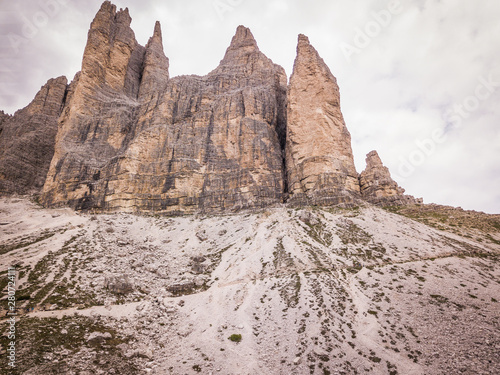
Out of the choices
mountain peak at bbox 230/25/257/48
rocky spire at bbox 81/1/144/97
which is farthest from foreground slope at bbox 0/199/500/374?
mountain peak at bbox 230/25/257/48

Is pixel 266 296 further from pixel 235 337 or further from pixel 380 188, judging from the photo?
pixel 380 188

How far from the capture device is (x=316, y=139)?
6347 cm

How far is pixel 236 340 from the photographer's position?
2455 centimetres

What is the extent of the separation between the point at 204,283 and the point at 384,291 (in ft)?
76.7

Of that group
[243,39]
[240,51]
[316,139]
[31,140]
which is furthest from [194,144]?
[243,39]

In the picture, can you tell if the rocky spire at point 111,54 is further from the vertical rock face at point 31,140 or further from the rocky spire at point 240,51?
the rocky spire at point 240,51

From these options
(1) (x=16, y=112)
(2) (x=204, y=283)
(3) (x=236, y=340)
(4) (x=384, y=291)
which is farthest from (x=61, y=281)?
(1) (x=16, y=112)

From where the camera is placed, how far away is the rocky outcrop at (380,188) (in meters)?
59.5

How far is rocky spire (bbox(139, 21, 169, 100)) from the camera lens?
101188mm

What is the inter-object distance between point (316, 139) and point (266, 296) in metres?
44.3

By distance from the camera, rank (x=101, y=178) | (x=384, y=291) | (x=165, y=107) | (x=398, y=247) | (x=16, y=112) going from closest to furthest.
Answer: (x=384, y=291)
(x=398, y=247)
(x=101, y=178)
(x=165, y=107)
(x=16, y=112)

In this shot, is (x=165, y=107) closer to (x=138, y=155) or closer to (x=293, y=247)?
(x=138, y=155)

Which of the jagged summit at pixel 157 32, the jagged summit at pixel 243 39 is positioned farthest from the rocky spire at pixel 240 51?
the jagged summit at pixel 157 32

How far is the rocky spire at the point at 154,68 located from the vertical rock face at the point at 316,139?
56548 mm
